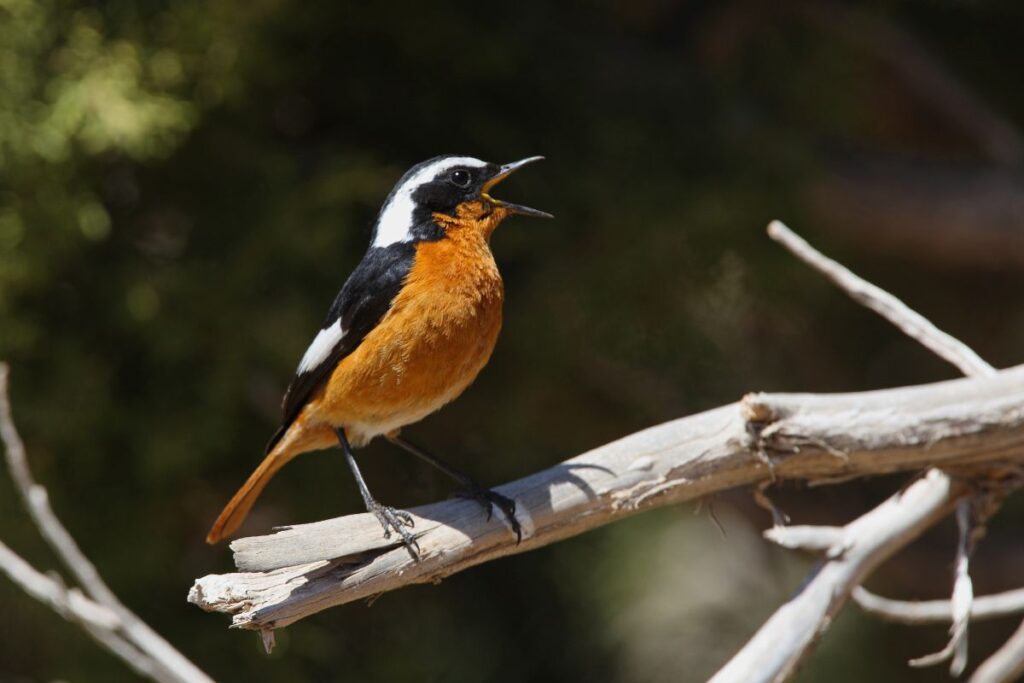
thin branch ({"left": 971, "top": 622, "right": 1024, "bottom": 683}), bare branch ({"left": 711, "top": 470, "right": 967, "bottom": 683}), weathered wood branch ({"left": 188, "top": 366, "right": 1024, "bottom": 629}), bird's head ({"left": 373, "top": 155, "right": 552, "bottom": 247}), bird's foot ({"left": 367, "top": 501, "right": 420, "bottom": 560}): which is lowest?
thin branch ({"left": 971, "top": 622, "right": 1024, "bottom": 683})

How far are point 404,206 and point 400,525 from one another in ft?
2.96

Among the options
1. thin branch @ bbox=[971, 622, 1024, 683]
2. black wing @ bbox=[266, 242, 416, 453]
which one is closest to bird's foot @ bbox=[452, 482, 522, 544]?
black wing @ bbox=[266, 242, 416, 453]

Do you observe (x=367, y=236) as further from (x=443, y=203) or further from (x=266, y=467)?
(x=266, y=467)

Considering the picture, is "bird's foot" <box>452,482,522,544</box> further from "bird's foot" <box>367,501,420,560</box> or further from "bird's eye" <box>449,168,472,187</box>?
"bird's eye" <box>449,168,472,187</box>

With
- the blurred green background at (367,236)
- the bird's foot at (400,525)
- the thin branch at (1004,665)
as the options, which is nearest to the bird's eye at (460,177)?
the blurred green background at (367,236)

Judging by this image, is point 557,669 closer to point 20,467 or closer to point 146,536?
point 146,536

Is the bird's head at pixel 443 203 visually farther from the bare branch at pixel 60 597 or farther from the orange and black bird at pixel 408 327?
the bare branch at pixel 60 597

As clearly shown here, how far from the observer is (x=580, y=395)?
4613mm

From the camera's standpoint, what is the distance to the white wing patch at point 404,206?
2879 mm

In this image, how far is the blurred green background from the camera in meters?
3.46

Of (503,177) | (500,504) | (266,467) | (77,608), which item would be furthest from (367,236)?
(77,608)

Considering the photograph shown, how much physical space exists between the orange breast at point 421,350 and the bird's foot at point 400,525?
13.8 inches

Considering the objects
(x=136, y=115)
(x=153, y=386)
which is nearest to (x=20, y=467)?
(x=153, y=386)

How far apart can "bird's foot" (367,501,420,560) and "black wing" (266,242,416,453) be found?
19.0 inches
